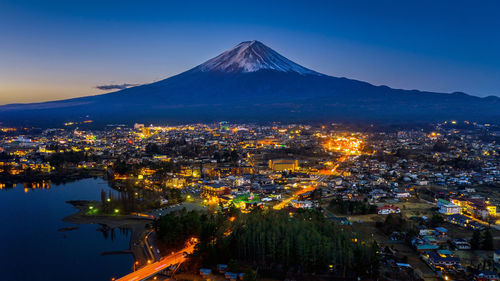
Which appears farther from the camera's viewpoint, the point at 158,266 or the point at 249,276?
the point at 158,266

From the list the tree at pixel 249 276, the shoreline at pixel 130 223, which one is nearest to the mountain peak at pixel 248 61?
the shoreline at pixel 130 223

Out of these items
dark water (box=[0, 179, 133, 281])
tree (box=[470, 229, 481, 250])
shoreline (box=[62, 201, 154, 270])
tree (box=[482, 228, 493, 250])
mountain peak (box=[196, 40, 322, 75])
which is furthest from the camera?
mountain peak (box=[196, 40, 322, 75])

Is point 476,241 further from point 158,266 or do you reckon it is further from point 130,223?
point 130,223

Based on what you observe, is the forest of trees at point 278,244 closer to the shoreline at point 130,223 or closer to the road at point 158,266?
the road at point 158,266

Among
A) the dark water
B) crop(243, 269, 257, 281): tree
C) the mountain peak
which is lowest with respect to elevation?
the dark water

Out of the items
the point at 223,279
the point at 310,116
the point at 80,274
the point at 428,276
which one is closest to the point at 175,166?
the point at 80,274

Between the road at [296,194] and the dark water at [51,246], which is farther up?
the road at [296,194]

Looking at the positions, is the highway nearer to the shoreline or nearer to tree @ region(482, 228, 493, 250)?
the shoreline

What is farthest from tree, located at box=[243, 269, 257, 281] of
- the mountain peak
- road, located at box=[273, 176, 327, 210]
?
the mountain peak

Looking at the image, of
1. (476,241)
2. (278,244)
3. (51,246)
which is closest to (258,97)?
(51,246)
